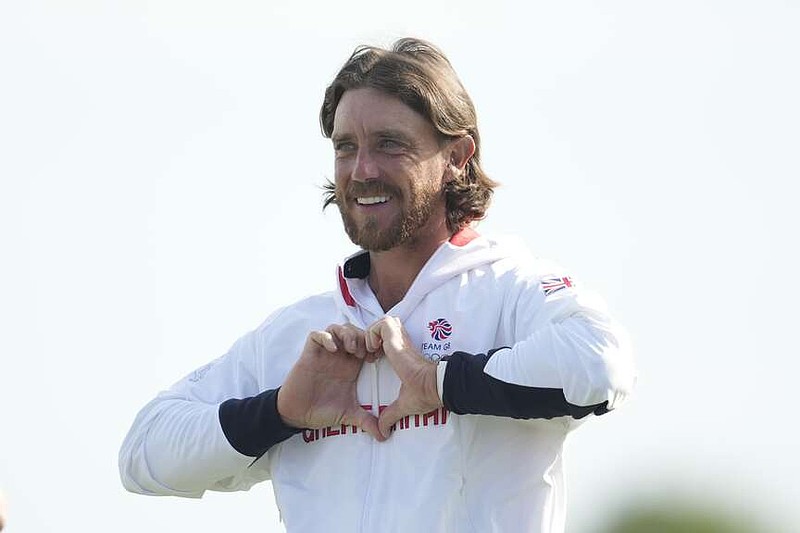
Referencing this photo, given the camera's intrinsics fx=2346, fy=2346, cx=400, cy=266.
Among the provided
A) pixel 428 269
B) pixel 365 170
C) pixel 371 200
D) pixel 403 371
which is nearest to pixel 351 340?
pixel 403 371

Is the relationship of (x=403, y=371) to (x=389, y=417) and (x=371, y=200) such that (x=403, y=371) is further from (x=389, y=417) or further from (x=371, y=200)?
(x=371, y=200)

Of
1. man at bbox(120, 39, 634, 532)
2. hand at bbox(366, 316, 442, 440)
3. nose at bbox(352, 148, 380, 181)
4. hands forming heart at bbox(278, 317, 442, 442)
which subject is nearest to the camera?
man at bbox(120, 39, 634, 532)

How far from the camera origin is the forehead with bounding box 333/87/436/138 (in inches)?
431

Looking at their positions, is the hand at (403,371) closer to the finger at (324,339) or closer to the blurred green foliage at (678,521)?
the finger at (324,339)

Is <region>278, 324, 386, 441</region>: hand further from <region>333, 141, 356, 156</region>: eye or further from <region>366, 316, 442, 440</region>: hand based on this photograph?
<region>333, 141, 356, 156</region>: eye

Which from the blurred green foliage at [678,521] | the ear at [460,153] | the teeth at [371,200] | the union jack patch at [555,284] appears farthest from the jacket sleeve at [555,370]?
the blurred green foliage at [678,521]

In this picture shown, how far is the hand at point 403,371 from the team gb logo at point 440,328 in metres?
0.13

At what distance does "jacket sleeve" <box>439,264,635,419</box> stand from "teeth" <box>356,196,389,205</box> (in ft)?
3.19

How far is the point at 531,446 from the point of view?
10.6m

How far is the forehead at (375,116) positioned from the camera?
1095 centimetres

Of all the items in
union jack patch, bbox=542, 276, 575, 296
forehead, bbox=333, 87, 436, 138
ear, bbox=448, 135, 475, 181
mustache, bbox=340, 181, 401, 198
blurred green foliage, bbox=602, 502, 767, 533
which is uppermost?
forehead, bbox=333, 87, 436, 138

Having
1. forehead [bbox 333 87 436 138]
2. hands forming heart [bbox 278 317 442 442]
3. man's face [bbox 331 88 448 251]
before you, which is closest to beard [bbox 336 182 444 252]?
man's face [bbox 331 88 448 251]

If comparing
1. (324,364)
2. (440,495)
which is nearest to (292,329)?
(324,364)

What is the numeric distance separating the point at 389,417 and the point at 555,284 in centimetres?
96
